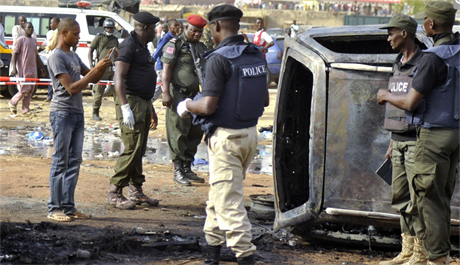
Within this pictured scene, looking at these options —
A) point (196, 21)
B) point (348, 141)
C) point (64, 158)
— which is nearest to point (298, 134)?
point (348, 141)

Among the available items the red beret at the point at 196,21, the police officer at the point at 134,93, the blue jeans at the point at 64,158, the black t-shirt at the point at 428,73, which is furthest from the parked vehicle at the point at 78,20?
the black t-shirt at the point at 428,73

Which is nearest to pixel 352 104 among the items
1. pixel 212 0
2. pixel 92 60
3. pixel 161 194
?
pixel 161 194

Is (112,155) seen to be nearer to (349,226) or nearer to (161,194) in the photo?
(161,194)

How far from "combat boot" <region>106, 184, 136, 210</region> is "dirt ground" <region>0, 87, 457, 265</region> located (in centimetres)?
6

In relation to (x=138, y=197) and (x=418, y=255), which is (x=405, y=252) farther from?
(x=138, y=197)

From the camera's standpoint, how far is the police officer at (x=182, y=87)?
283 inches

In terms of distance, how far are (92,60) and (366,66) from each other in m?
9.82

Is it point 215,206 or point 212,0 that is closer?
point 215,206

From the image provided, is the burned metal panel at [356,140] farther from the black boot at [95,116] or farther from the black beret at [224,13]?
the black boot at [95,116]

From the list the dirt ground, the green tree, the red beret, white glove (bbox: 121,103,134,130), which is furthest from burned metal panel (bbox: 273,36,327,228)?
the green tree

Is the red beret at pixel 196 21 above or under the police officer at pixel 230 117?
above

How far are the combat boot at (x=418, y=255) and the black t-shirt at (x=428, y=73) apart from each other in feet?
3.56

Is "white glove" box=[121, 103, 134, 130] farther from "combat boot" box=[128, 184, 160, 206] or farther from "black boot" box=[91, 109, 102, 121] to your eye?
"black boot" box=[91, 109, 102, 121]

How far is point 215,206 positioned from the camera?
4.29m
